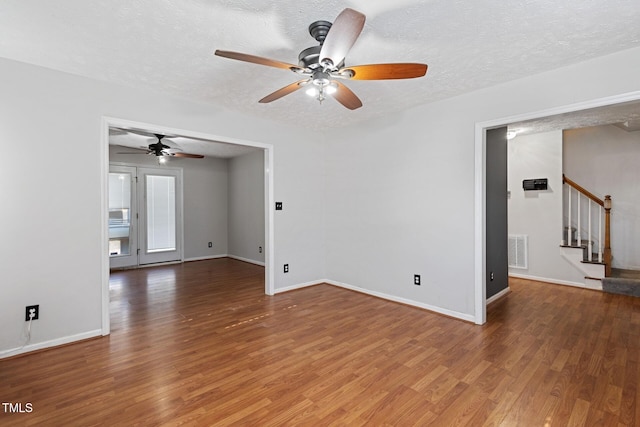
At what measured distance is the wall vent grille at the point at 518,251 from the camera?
17.0 feet

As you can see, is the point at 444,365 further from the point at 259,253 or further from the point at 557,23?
the point at 259,253

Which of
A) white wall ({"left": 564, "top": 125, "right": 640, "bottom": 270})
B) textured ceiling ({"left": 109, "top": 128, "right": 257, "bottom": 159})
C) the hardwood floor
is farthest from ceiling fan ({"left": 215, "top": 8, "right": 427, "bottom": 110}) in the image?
white wall ({"left": 564, "top": 125, "right": 640, "bottom": 270})

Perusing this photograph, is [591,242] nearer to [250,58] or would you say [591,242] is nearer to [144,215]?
[250,58]

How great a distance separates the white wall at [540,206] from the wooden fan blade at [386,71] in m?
4.29

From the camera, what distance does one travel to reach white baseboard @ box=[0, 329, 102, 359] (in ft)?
8.25

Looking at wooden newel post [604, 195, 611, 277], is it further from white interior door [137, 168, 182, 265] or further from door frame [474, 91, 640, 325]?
white interior door [137, 168, 182, 265]

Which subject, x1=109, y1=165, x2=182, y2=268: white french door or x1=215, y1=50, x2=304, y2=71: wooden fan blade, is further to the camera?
x1=109, y1=165, x2=182, y2=268: white french door

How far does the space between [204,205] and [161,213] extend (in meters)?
0.99

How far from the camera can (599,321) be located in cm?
326

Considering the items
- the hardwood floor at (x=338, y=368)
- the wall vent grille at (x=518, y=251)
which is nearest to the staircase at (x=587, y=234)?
the wall vent grille at (x=518, y=251)

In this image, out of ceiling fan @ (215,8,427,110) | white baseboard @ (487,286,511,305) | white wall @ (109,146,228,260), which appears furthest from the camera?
white wall @ (109,146,228,260)

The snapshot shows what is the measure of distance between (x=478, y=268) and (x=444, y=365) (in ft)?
4.16

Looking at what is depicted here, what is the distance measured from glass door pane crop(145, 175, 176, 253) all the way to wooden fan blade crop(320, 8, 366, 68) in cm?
594

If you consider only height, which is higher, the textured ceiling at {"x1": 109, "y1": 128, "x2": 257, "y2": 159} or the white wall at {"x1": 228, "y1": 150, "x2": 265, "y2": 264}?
the textured ceiling at {"x1": 109, "y1": 128, "x2": 257, "y2": 159}
